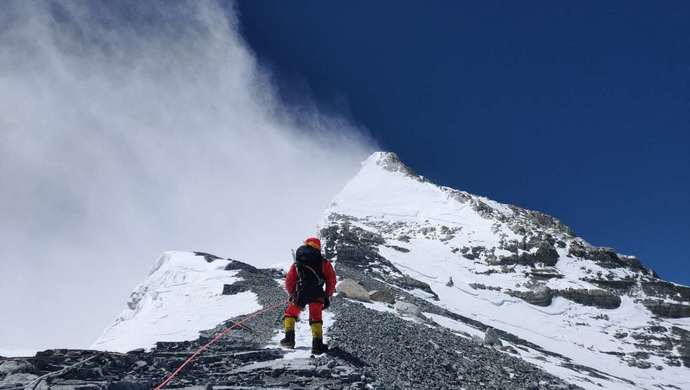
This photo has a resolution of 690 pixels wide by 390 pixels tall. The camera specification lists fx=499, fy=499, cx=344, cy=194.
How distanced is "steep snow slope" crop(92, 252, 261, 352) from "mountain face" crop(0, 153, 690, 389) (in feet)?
0.45

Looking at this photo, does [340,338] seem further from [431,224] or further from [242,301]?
[431,224]

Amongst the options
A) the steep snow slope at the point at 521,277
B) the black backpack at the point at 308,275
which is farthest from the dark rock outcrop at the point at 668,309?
the black backpack at the point at 308,275

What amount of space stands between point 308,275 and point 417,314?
42.4 ft

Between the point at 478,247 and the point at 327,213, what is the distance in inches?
958

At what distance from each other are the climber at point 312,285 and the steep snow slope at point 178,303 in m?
6.74

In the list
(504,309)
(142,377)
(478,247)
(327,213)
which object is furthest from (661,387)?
(327,213)

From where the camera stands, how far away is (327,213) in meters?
79.7

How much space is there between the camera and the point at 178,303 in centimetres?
2448

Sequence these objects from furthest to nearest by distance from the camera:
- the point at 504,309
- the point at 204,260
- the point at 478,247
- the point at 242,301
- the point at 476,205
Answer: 1. the point at 476,205
2. the point at 478,247
3. the point at 504,309
4. the point at 204,260
5. the point at 242,301

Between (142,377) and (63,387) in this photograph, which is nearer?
(63,387)

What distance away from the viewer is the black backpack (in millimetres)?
10164

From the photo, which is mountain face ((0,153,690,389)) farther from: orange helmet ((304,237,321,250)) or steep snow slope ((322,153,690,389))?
orange helmet ((304,237,321,250))

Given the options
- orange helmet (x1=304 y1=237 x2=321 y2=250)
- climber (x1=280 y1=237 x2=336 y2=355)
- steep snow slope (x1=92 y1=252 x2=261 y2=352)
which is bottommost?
climber (x1=280 y1=237 x2=336 y2=355)

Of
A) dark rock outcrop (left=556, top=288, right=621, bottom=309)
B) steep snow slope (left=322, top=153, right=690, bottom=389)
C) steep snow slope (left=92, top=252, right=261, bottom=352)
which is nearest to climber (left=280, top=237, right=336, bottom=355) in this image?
steep snow slope (left=92, top=252, right=261, bottom=352)
